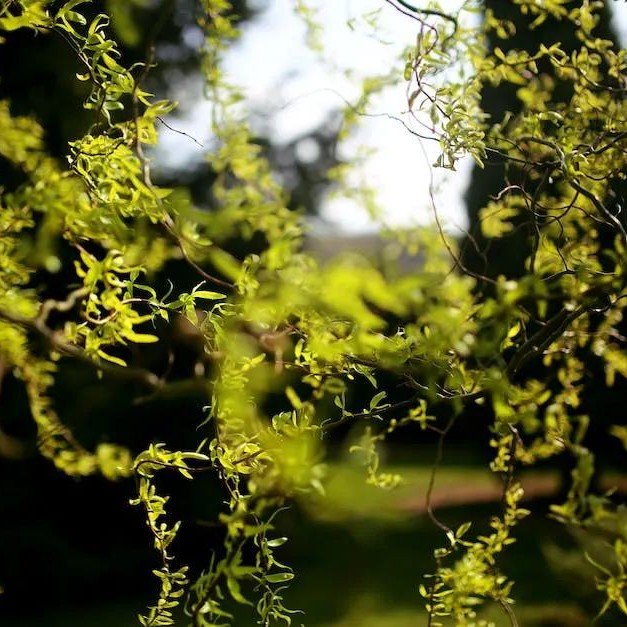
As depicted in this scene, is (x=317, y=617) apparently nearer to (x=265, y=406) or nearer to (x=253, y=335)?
(x=265, y=406)

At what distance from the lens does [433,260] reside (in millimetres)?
2652

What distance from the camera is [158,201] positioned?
1.09 meters

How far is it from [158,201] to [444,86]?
91 cm

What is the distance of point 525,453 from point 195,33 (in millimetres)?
6494

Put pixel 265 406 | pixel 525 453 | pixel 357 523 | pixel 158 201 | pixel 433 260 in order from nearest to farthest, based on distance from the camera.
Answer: pixel 158 201
pixel 525 453
pixel 433 260
pixel 265 406
pixel 357 523

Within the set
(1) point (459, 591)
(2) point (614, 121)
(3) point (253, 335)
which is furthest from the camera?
(2) point (614, 121)

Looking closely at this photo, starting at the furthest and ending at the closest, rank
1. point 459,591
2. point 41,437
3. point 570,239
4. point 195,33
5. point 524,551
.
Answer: point 524,551 → point 195,33 → point 570,239 → point 41,437 → point 459,591

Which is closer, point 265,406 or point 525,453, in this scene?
point 525,453

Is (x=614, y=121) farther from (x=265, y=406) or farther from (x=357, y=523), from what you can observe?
(x=357, y=523)

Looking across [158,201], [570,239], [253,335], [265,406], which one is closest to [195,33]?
[265,406]

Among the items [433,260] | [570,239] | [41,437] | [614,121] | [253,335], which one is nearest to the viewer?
[253,335]

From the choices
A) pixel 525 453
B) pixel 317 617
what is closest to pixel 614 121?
pixel 525 453

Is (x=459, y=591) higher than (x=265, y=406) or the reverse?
the reverse

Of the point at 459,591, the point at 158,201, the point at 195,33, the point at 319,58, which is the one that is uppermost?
the point at 195,33
